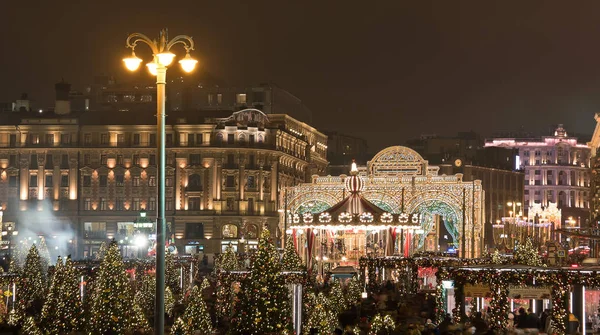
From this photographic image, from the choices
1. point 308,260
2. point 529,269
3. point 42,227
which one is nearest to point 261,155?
point 42,227

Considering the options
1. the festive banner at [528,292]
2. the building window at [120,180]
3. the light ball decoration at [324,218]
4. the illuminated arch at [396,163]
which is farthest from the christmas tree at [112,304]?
the building window at [120,180]

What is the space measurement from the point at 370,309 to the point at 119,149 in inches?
2956

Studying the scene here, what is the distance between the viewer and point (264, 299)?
27.1m

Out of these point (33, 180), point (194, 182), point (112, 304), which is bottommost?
point (112, 304)

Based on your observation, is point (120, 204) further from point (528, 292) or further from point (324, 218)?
point (528, 292)

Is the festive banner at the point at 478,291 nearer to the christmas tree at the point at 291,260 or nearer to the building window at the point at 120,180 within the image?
the christmas tree at the point at 291,260

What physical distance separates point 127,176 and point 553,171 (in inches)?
3120

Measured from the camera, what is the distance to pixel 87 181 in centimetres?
10719

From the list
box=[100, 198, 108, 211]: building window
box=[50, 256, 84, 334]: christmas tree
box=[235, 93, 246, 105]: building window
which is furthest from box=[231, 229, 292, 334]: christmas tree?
box=[235, 93, 246, 105]: building window

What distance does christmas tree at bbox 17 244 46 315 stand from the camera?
4022cm

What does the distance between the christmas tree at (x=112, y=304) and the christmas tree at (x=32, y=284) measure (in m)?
8.66

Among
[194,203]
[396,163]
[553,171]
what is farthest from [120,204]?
[553,171]

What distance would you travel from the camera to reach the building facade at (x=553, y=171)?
A: 16800cm

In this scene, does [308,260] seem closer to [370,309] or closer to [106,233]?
[370,309]
